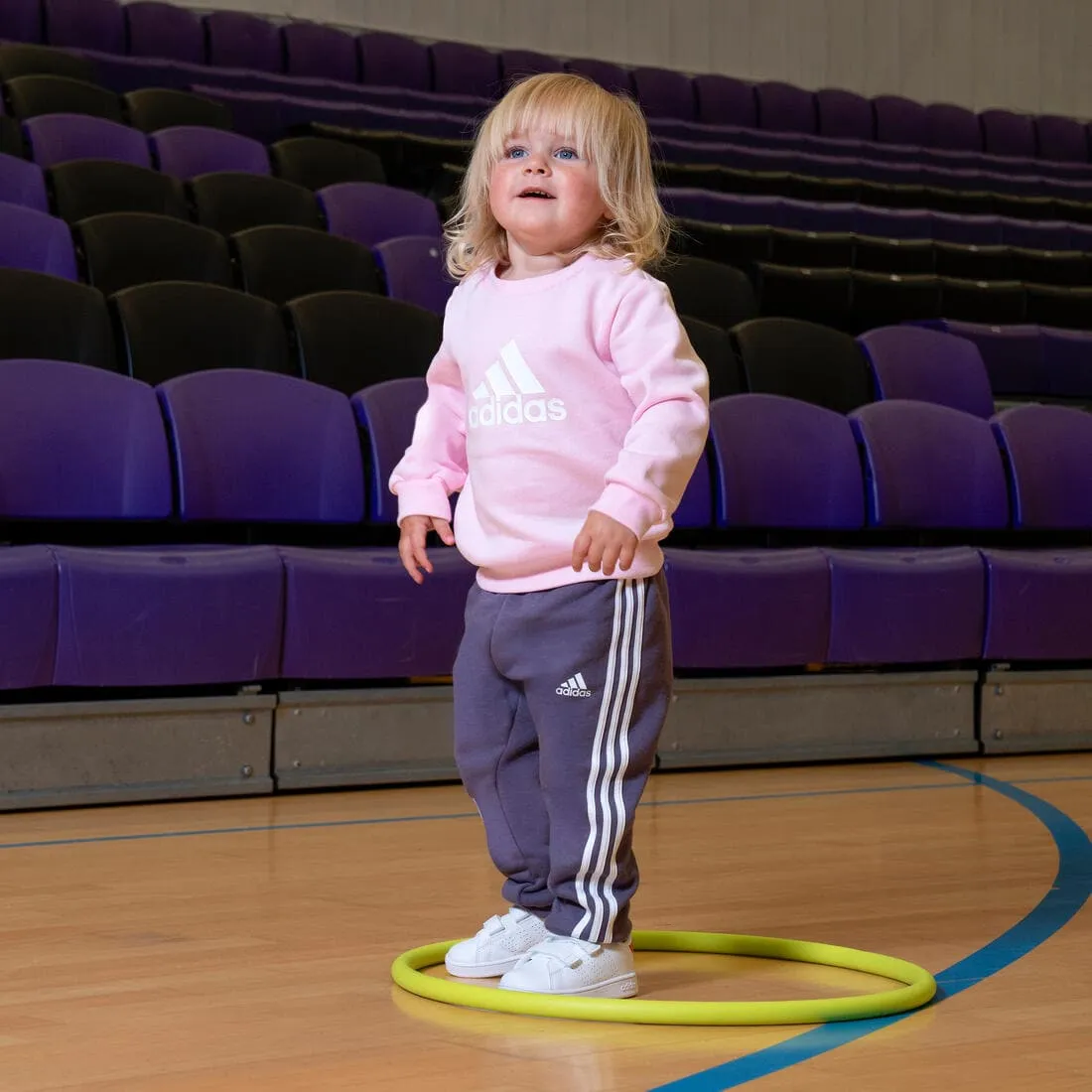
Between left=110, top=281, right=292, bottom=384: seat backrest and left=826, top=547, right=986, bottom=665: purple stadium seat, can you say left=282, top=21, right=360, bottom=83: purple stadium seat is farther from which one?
left=826, top=547, right=986, bottom=665: purple stadium seat

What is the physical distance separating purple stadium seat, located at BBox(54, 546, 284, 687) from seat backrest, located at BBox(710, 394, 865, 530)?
0.43 meters

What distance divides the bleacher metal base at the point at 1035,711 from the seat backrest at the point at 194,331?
66 cm

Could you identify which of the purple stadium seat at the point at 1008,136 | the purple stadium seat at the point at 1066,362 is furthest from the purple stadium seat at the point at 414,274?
the purple stadium seat at the point at 1008,136

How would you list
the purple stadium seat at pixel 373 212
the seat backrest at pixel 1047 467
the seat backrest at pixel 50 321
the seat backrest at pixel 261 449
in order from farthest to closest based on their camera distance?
the purple stadium seat at pixel 373 212, the seat backrest at pixel 1047 467, the seat backrest at pixel 50 321, the seat backrest at pixel 261 449

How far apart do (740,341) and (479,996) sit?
1085 millimetres

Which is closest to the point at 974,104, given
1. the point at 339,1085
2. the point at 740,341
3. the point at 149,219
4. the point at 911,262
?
the point at 911,262

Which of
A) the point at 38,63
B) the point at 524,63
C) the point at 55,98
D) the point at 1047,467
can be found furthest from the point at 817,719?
the point at 524,63

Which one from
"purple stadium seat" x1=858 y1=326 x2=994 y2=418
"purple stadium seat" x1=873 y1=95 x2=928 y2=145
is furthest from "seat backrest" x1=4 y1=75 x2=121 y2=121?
"purple stadium seat" x1=873 y1=95 x2=928 y2=145

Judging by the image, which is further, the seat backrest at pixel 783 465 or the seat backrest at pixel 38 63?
the seat backrest at pixel 38 63

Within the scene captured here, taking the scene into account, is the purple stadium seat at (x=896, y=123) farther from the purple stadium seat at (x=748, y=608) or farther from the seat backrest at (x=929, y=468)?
the purple stadium seat at (x=748, y=608)

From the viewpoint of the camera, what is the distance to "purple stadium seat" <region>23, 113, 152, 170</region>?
6.01ft

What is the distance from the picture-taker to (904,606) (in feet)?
4.20

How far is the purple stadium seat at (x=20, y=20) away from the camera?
2.49m

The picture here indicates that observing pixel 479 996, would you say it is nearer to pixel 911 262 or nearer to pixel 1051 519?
pixel 1051 519
